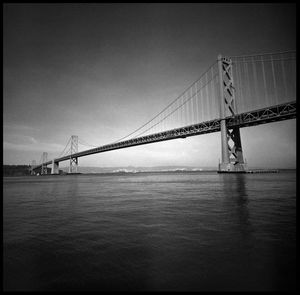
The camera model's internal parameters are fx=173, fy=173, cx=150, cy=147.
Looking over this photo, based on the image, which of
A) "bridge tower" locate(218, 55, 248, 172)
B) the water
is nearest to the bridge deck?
"bridge tower" locate(218, 55, 248, 172)

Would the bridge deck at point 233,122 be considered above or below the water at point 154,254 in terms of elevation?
above

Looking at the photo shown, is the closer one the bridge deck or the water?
the water

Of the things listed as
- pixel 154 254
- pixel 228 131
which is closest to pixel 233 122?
pixel 228 131

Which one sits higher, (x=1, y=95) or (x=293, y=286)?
(x=1, y=95)

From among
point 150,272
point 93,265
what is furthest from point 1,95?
point 150,272

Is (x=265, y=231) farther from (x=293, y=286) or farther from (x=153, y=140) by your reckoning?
(x=153, y=140)

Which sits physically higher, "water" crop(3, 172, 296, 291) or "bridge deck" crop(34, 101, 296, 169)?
"bridge deck" crop(34, 101, 296, 169)

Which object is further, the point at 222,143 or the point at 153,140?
the point at 153,140

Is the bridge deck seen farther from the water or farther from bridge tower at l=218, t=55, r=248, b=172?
the water

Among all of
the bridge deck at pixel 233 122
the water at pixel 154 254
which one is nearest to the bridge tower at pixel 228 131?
the bridge deck at pixel 233 122

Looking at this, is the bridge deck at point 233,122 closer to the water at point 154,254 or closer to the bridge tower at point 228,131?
the bridge tower at point 228,131

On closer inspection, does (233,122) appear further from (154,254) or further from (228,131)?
(154,254)
